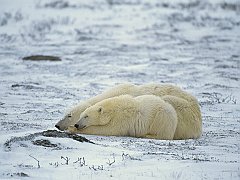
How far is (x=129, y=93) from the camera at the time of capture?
786 cm

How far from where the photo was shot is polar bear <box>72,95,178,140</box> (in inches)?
281

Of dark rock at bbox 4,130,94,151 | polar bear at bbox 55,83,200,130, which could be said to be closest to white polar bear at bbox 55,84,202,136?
polar bear at bbox 55,83,200,130

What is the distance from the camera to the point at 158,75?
14492mm

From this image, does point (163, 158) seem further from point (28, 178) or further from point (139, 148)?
point (28, 178)

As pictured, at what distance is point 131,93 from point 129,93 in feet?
0.11

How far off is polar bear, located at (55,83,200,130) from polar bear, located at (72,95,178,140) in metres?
0.34

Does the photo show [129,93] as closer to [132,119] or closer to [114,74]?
[132,119]

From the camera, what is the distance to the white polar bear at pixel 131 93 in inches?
296

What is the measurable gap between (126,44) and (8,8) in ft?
43.0

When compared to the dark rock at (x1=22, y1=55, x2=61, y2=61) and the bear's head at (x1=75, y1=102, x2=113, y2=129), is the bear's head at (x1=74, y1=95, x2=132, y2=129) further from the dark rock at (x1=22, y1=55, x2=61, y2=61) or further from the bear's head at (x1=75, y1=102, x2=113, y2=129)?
the dark rock at (x1=22, y1=55, x2=61, y2=61)

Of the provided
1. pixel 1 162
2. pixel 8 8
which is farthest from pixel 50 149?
pixel 8 8

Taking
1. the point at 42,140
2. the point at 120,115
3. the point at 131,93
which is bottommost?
the point at 42,140

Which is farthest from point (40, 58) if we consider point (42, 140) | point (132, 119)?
point (42, 140)

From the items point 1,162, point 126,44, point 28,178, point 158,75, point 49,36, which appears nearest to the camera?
point 28,178
